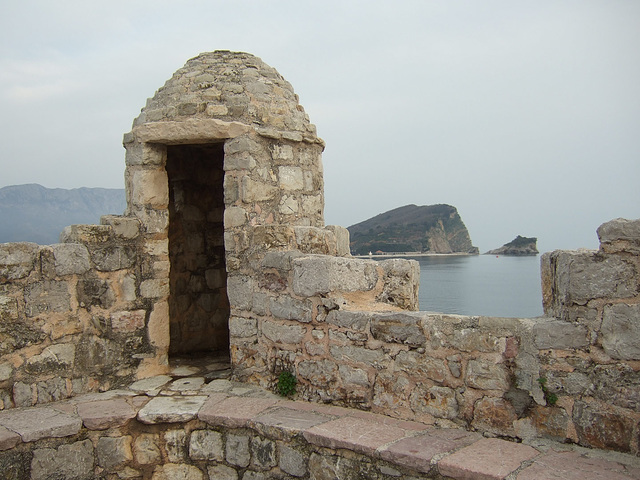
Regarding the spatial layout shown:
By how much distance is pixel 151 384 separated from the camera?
4516 millimetres

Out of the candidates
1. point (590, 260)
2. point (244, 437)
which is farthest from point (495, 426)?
point (244, 437)

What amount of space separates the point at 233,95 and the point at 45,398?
291cm

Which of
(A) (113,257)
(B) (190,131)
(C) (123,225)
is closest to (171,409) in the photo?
(A) (113,257)

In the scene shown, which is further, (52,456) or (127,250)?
(127,250)

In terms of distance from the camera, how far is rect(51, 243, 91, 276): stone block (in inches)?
164

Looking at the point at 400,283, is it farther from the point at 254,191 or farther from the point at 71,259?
the point at 71,259

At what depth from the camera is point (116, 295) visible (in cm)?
452

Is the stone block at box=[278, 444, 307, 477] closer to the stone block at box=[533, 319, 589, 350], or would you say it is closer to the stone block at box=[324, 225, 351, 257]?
the stone block at box=[533, 319, 589, 350]

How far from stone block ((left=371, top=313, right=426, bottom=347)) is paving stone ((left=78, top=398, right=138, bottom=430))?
1.86 m

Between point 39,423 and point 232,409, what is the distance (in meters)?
1.31

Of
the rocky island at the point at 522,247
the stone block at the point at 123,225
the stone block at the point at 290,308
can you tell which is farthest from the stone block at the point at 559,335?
the rocky island at the point at 522,247

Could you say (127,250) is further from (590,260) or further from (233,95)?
(590,260)

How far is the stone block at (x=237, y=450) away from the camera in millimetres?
3641

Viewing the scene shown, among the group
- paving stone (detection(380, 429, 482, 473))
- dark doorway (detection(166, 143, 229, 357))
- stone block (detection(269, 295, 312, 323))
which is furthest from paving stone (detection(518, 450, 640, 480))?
dark doorway (detection(166, 143, 229, 357))
